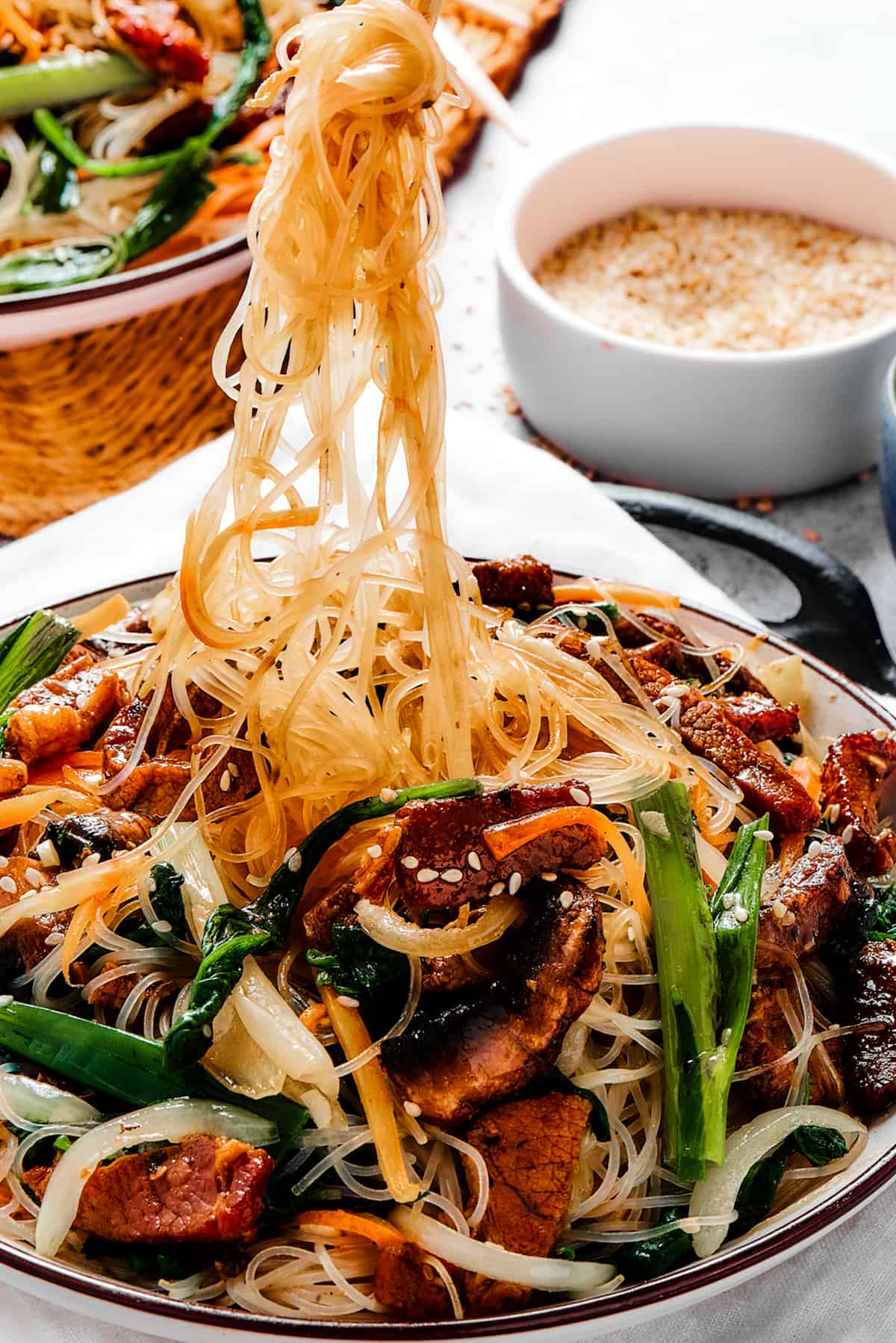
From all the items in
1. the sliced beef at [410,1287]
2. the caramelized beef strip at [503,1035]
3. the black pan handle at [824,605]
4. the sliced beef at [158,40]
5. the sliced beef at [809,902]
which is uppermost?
the sliced beef at [158,40]

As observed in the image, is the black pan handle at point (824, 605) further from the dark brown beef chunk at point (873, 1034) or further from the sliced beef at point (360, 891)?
the sliced beef at point (360, 891)

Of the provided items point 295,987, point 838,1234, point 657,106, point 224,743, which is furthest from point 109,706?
point 657,106

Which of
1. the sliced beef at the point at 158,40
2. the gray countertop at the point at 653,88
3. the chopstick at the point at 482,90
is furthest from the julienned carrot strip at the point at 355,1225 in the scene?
the sliced beef at the point at 158,40

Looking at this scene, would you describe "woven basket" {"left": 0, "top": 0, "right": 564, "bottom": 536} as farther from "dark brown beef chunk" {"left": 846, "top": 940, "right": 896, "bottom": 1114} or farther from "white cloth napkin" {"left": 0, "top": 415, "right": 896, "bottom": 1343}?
"dark brown beef chunk" {"left": 846, "top": 940, "right": 896, "bottom": 1114}

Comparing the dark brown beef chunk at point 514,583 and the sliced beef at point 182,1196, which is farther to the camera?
the dark brown beef chunk at point 514,583

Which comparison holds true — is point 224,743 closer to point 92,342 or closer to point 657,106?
point 92,342

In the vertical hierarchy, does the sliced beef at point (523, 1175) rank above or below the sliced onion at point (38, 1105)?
below

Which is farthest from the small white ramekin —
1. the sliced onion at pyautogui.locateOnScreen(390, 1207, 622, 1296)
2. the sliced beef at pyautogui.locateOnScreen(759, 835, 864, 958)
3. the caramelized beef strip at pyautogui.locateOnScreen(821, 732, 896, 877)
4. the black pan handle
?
Result: the sliced onion at pyautogui.locateOnScreen(390, 1207, 622, 1296)
